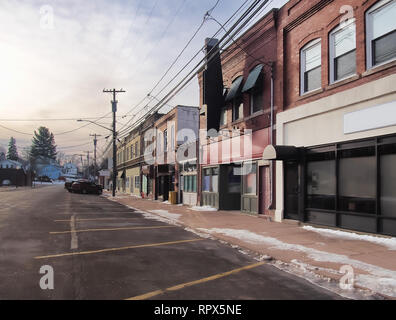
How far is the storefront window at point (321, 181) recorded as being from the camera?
39.0ft

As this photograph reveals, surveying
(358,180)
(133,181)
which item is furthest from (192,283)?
(133,181)

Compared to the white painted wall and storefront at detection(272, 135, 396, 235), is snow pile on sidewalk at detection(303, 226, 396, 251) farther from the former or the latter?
the white painted wall

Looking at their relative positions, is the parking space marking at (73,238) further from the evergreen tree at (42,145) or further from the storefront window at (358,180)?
the evergreen tree at (42,145)

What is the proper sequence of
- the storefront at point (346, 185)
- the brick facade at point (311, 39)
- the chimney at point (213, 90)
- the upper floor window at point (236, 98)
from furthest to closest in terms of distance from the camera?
1. the chimney at point (213, 90)
2. the upper floor window at point (236, 98)
3. the brick facade at point (311, 39)
4. the storefront at point (346, 185)

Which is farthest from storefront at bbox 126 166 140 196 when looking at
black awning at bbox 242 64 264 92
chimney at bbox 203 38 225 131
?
black awning at bbox 242 64 264 92

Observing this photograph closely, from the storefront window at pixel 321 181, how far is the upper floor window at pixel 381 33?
3.30 meters

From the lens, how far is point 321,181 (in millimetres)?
12383

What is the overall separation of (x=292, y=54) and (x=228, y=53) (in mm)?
5490

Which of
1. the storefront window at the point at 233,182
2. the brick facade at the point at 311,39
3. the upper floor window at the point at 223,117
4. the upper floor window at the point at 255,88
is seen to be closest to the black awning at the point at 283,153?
the brick facade at the point at 311,39

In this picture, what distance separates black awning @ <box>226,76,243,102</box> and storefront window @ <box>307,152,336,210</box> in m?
5.77

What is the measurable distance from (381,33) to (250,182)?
28.9ft

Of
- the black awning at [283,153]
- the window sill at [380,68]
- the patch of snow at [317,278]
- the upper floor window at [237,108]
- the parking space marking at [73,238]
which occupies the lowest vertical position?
the patch of snow at [317,278]

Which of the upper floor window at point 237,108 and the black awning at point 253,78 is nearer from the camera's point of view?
the black awning at point 253,78

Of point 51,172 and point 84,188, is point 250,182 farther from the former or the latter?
point 51,172
